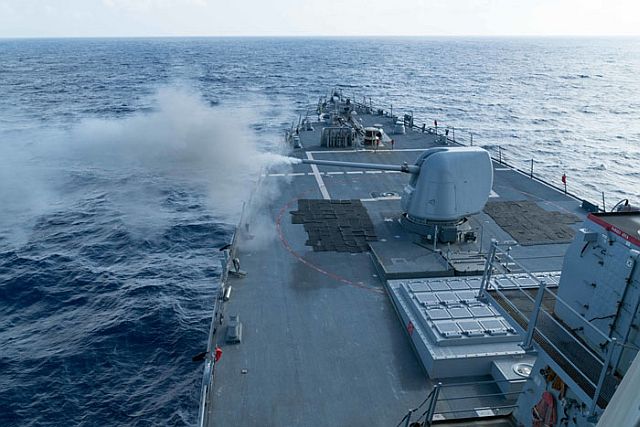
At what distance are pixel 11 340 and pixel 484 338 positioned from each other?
17.3 metres

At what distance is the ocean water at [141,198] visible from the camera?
693 inches

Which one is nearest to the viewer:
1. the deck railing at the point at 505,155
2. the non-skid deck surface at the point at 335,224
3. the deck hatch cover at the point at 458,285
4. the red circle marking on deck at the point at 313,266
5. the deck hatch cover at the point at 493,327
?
the deck hatch cover at the point at 493,327

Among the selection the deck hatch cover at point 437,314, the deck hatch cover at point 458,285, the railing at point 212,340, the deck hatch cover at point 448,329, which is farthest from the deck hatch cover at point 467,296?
the railing at point 212,340

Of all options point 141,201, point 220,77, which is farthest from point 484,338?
point 220,77

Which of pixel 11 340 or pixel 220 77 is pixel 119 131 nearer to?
pixel 11 340

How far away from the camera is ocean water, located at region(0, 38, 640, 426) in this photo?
17.6m

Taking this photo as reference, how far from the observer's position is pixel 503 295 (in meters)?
9.54

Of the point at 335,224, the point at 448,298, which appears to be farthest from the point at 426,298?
the point at 335,224

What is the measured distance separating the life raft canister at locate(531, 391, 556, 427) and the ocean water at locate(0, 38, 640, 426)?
10.7m

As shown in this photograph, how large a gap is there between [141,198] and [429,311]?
27.6 m

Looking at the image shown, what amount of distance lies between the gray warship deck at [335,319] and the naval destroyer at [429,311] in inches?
1.7

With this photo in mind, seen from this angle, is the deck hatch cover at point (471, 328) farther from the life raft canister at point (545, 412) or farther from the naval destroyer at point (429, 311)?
the life raft canister at point (545, 412)

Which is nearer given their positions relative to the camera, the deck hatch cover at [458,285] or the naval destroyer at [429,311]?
the naval destroyer at [429,311]

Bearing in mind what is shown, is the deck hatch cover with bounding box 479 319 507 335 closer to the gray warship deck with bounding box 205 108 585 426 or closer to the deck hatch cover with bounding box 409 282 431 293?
the gray warship deck with bounding box 205 108 585 426
